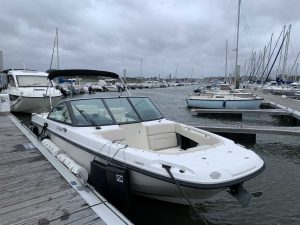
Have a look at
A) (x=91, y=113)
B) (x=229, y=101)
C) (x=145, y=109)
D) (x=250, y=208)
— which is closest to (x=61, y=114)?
(x=91, y=113)

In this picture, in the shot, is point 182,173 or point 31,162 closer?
point 182,173

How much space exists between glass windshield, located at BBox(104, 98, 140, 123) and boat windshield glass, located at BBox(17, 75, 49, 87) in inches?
470

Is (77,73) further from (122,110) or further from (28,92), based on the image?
(28,92)

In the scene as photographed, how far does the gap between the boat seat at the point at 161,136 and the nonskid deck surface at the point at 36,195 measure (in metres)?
2.07

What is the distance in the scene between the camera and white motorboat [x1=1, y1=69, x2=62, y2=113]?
16.1m

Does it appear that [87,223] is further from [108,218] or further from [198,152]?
[198,152]

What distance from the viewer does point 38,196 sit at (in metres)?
4.47

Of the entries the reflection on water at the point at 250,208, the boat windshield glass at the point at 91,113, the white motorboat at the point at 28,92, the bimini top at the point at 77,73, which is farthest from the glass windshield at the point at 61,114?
the white motorboat at the point at 28,92

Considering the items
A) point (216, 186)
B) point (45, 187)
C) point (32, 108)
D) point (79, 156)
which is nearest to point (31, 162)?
point (79, 156)

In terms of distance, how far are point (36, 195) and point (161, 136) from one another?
116 inches

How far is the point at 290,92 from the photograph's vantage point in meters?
32.4

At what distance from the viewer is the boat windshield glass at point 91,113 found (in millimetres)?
Answer: 6335

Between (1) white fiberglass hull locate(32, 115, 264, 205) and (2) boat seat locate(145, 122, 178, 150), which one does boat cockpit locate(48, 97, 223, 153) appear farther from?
(1) white fiberglass hull locate(32, 115, 264, 205)

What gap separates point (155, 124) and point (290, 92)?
99.0 feet
